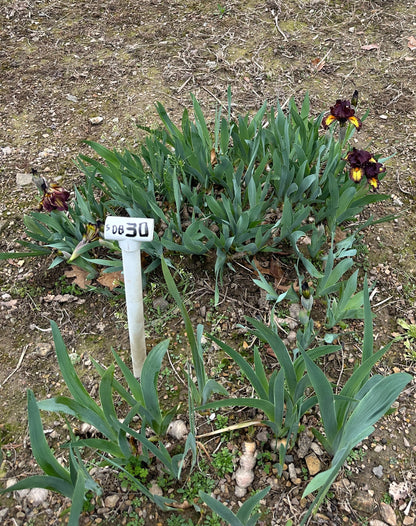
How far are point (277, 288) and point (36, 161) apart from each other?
5.21ft

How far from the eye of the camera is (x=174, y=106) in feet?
9.63

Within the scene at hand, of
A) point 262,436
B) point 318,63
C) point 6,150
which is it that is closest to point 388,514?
point 262,436

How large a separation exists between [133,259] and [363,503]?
101 cm

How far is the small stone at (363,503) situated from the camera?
1.41m

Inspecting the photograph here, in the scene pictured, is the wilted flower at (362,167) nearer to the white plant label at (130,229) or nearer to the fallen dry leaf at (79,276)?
the white plant label at (130,229)

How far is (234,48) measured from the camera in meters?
3.36

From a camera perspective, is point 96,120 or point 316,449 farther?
point 96,120

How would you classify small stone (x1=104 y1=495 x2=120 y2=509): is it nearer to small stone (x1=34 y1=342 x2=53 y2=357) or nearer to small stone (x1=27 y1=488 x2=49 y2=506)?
small stone (x1=27 y1=488 x2=49 y2=506)

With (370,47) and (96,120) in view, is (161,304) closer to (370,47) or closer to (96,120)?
(96,120)

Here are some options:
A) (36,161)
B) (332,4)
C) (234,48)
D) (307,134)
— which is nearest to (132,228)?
(307,134)

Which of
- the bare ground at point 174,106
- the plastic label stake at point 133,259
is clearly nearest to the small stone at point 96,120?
the bare ground at point 174,106

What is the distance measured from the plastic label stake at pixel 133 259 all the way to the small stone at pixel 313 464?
624mm

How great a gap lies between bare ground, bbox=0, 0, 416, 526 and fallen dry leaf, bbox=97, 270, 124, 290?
3.6 inches

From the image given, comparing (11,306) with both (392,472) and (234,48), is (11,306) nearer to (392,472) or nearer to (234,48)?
(392,472)
